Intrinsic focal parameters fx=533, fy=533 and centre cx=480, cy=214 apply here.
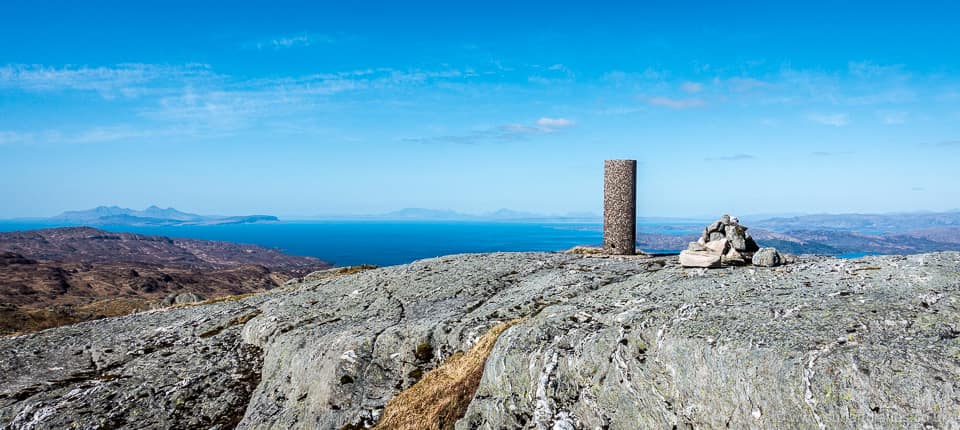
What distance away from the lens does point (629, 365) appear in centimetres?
1056

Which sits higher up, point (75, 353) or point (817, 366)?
point (817, 366)

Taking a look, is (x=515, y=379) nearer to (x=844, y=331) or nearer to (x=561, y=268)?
(x=844, y=331)

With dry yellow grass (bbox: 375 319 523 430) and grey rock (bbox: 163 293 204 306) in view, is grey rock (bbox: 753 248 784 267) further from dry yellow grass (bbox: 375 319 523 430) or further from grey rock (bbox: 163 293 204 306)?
grey rock (bbox: 163 293 204 306)

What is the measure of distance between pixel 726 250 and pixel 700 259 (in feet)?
5.39

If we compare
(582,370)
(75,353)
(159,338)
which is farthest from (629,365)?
(75,353)

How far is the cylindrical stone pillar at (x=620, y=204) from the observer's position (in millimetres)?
30250

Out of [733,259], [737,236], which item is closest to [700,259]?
[733,259]

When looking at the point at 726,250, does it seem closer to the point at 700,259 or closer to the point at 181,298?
the point at 700,259

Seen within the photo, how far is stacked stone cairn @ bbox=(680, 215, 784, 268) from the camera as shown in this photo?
18.3 metres

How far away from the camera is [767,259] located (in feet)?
59.3

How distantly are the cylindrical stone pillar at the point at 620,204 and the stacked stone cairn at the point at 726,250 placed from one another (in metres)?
8.08

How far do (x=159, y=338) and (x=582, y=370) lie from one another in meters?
19.3

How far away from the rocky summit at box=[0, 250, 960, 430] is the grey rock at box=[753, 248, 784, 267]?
2.24ft

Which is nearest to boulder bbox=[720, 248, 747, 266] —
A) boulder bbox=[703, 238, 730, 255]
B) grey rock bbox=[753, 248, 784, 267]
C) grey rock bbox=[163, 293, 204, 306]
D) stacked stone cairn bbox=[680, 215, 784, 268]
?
stacked stone cairn bbox=[680, 215, 784, 268]
